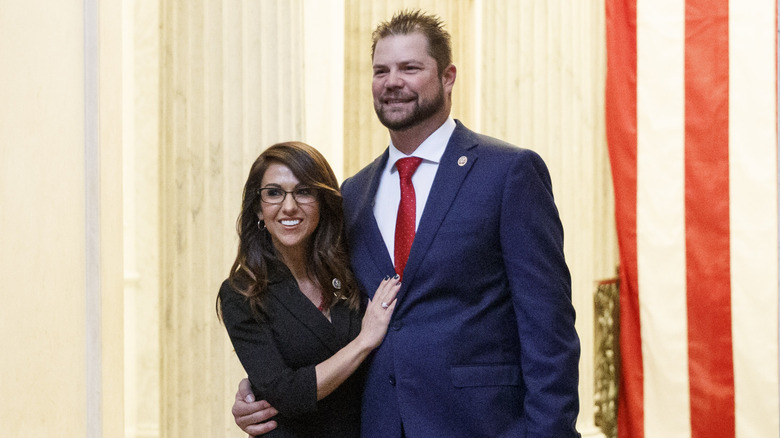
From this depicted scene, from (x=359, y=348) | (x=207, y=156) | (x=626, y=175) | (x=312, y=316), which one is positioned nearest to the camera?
(x=359, y=348)

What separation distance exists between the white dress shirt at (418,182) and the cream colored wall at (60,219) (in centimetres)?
94

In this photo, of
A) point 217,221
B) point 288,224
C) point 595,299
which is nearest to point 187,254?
point 217,221

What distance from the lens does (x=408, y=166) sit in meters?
2.36

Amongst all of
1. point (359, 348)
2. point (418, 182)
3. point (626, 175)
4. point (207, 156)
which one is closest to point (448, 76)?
point (418, 182)

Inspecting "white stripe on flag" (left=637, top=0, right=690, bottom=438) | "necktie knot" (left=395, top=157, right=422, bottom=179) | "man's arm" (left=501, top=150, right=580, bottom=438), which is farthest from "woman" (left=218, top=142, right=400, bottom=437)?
"white stripe on flag" (left=637, top=0, right=690, bottom=438)

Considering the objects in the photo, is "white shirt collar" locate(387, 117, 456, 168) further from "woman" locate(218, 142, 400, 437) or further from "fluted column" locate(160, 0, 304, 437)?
"fluted column" locate(160, 0, 304, 437)

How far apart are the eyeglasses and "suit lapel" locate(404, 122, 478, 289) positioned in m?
0.37

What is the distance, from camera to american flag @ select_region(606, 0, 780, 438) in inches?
169

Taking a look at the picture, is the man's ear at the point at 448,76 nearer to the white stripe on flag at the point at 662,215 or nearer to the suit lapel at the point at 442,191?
the suit lapel at the point at 442,191

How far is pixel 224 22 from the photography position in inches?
144

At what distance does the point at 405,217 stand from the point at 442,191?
135 mm

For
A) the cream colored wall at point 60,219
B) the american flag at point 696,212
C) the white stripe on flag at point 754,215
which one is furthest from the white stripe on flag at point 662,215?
the cream colored wall at point 60,219

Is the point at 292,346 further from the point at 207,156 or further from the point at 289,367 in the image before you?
the point at 207,156

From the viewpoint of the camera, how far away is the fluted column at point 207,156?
143 inches
